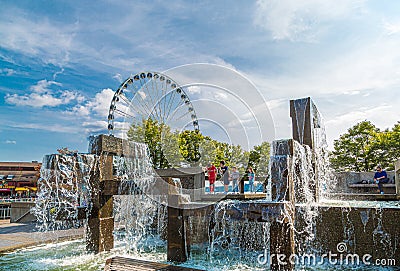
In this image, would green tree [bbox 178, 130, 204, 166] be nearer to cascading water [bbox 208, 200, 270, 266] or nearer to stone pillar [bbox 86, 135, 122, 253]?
cascading water [bbox 208, 200, 270, 266]

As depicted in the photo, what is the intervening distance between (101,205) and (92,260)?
1.34 meters

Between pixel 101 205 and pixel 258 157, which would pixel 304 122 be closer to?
pixel 101 205

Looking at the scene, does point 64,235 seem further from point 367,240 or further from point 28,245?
point 367,240

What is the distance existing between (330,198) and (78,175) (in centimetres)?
887

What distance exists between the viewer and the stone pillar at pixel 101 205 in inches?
312

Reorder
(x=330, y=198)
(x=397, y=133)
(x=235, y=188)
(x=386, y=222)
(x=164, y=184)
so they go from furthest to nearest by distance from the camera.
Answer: (x=397, y=133)
(x=235, y=188)
(x=330, y=198)
(x=164, y=184)
(x=386, y=222)

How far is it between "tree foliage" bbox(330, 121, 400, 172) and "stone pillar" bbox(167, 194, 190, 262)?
923 inches

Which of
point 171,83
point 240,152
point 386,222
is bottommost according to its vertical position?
point 386,222

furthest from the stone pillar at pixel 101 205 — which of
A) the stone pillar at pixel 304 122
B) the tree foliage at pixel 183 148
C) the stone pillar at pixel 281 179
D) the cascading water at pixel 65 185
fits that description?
the tree foliage at pixel 183 148

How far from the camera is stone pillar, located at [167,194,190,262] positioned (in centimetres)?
676

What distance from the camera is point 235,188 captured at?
1506 cm

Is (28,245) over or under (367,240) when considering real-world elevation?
under

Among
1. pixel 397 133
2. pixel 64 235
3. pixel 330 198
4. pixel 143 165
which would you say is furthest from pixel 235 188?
pixel 397 133

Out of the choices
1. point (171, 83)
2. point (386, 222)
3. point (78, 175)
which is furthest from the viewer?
point (171, 83)
